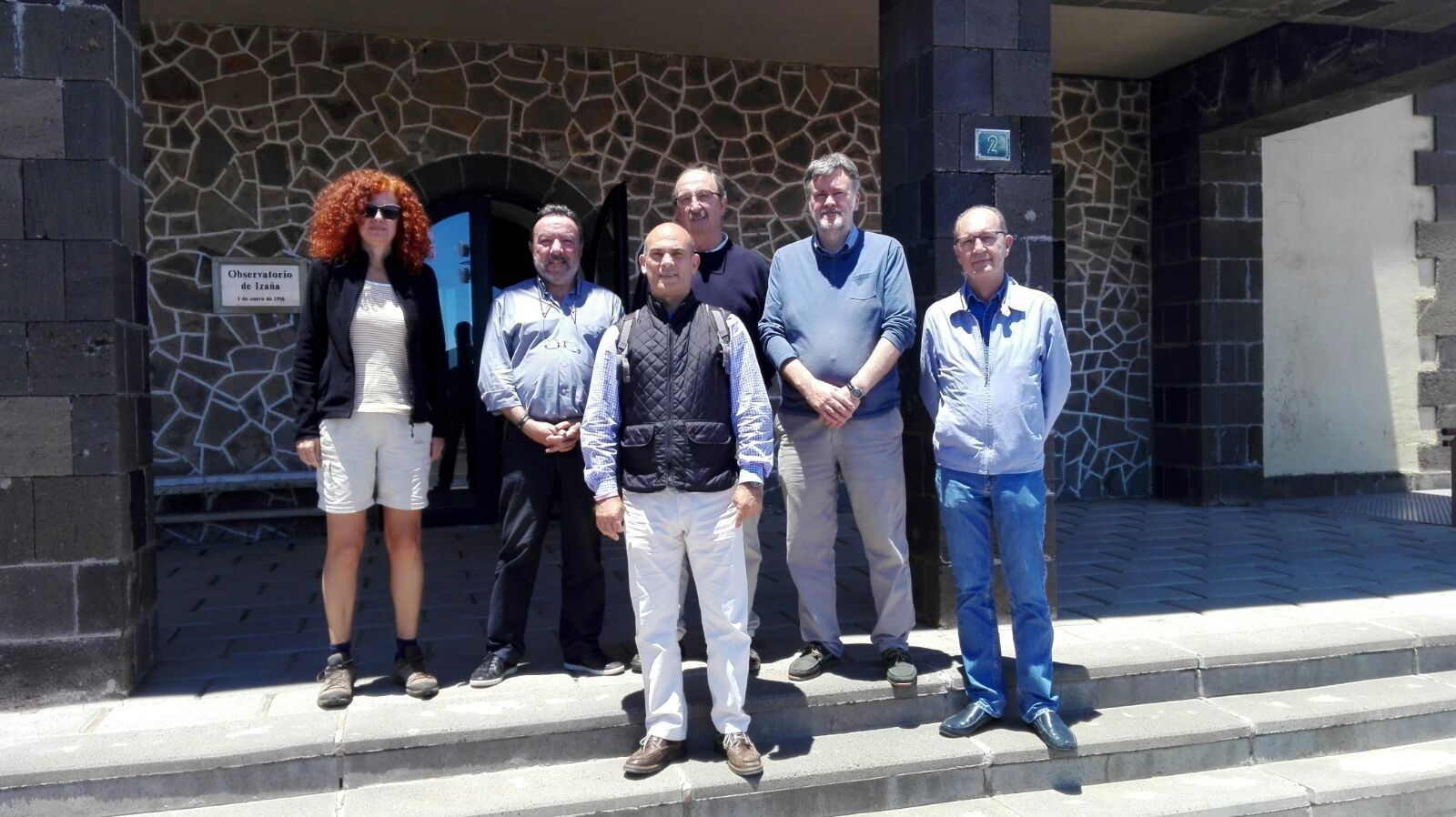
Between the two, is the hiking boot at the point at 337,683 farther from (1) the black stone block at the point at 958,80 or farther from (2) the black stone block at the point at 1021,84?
(2) the black stone block at the point at 1021,84

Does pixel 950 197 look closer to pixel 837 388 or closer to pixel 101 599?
pixel 837 388

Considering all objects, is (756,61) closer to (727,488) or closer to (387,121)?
(387,121)

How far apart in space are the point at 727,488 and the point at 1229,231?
629 centimetres

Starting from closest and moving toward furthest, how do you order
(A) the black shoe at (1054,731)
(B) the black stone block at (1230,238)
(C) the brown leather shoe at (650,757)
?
(C) the brown leather shoe at (650,757), (A) the black shoe at (1054,731), (B) the black stone block at (1230,238)

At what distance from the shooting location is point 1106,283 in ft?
27.3

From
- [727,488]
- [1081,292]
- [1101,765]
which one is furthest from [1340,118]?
[727,488]

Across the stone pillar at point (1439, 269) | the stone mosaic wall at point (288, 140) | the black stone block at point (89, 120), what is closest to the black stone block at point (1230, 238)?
the stone pillar at point (1439, 269)

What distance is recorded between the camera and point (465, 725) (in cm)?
315

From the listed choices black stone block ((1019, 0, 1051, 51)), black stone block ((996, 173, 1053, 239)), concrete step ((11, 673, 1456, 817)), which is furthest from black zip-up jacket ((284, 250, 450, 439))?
black stone block ((1019, 0, 1051, 51))

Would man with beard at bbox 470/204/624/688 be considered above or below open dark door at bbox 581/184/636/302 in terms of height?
below

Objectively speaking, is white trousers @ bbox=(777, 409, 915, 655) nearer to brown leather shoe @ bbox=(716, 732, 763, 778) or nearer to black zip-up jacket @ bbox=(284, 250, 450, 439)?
brown leather shoe @ bbox=(716, 732, 763, 778)

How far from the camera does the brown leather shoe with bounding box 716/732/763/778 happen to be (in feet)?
9.99

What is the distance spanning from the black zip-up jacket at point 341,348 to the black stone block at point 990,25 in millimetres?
2393

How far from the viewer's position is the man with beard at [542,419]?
3.55 metres
